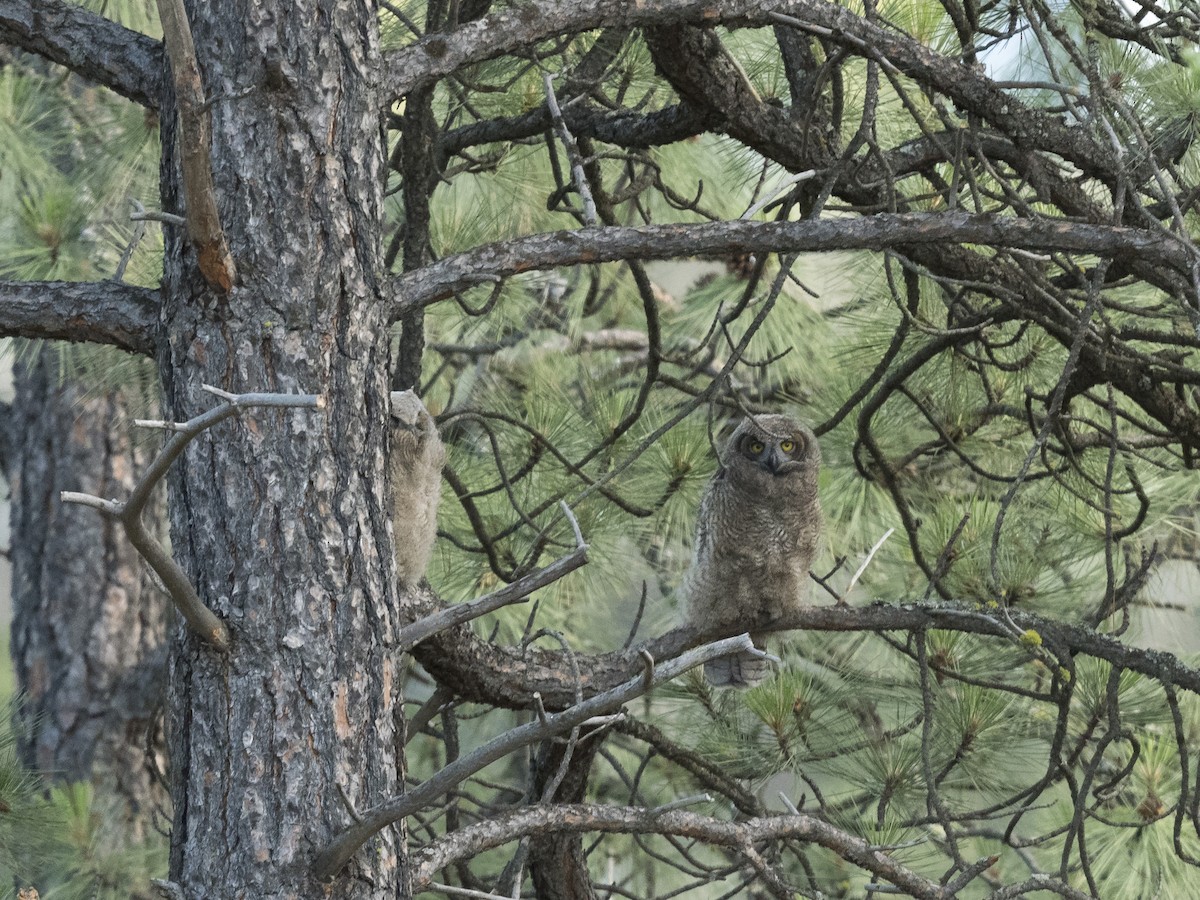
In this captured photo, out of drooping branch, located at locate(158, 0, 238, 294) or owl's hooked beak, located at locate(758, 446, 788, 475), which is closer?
drooping branch, located at locate(158, 0, 238, 294)

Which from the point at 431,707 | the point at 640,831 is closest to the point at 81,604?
the point at 431,707

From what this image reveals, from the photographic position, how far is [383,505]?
1632 mm

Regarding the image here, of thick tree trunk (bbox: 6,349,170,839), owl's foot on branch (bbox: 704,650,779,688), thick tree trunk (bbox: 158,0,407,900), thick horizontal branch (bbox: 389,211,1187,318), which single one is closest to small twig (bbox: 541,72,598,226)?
thick horizontal branch (bbox: 389,211,1187,318)

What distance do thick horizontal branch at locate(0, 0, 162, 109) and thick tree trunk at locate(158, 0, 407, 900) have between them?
0.30 feet

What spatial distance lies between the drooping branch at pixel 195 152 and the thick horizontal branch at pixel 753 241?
0.25 meters

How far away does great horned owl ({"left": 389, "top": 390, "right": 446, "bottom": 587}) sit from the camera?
2156 mm

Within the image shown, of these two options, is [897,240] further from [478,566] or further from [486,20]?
[478,566]

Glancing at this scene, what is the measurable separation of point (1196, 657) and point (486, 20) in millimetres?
3182

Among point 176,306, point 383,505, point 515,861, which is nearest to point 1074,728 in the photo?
point 515,861

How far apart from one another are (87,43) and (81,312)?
37 centimetres

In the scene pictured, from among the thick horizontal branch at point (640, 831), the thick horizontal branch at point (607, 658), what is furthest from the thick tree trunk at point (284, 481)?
the thick horizontal branch at point (607, 658)

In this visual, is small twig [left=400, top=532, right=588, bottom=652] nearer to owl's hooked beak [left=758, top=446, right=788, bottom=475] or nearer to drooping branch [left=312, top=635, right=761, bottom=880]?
drooping branch [left=312, top=635, right=761, bottom=880]

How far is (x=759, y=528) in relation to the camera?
3.07 m

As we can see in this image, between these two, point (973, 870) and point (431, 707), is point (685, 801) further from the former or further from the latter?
point (431, 707)
